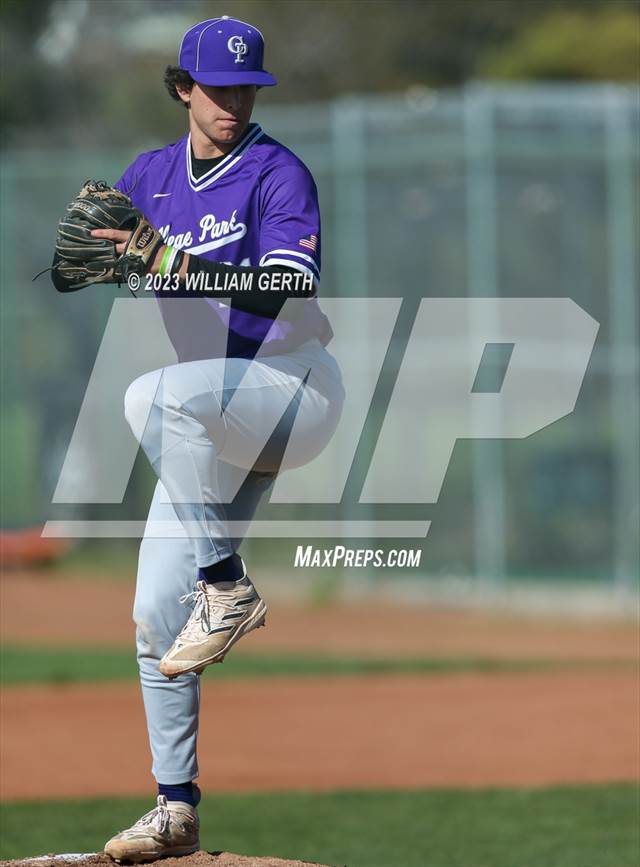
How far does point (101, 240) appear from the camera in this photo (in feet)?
12.6

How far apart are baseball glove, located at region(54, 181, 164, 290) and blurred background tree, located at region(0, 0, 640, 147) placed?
1389 centimetres

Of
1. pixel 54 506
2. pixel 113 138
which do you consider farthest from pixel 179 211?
pixel 113 138

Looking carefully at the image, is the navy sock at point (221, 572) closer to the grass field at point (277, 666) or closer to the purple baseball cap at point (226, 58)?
the purple baseball cap at point (226, 58)

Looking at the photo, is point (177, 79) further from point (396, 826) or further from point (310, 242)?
point (396, 826)

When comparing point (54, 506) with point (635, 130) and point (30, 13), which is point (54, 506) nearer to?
point (30, 13)

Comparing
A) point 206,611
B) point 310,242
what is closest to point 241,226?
point 310,242

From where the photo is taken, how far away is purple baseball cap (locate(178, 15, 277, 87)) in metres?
3.92

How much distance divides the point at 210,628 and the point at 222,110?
1.43m

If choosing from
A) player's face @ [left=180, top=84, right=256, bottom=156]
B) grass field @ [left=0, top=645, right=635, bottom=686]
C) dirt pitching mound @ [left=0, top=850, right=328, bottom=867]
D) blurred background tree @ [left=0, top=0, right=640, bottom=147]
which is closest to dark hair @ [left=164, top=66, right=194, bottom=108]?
player's face @ [left=180, top=84, right=256, bottom=156]

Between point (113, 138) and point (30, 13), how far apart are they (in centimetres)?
428

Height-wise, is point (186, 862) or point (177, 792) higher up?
point (177, 792)

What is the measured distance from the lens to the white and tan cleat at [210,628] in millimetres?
3871

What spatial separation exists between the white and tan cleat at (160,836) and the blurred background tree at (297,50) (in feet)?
46.7

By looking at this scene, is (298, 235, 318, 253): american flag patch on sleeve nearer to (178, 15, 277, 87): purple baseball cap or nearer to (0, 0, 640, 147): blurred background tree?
(178, 15, 277, 87): purple baseball cap
